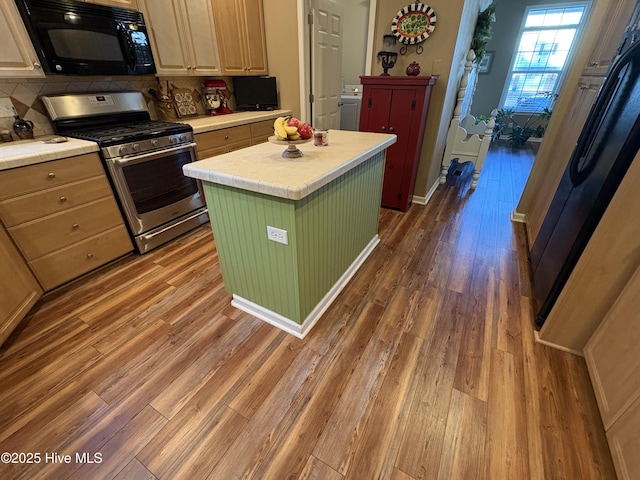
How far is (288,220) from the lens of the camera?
1250mm

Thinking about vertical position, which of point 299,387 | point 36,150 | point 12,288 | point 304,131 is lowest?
point 299,387

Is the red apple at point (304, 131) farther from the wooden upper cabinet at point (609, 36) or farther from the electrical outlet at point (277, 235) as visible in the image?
the wooden upper cabinet at point (609, 36)

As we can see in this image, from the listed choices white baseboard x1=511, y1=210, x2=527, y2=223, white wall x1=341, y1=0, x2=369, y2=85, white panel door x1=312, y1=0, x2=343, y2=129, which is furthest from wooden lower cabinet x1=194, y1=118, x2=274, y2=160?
white baseboard x1=511, y1=210, x2=527, y2=223

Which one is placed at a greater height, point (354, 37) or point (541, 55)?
point (354, 37)

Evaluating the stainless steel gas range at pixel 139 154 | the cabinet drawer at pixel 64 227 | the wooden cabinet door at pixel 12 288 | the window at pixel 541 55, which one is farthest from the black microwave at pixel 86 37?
the window at pixel 541 55

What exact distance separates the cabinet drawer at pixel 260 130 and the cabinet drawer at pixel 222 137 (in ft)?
0.22

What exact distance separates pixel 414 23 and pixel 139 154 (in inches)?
107

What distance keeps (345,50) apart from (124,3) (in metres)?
3.85

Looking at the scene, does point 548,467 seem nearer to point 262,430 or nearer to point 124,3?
point 262,430

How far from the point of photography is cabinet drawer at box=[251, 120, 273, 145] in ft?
10.1

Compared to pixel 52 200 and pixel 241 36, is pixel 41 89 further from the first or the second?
pixel 241 36

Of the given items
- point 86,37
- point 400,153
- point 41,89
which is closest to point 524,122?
point 400,153

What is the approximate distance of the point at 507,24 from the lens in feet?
18.8

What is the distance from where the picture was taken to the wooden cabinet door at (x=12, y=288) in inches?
60.9
